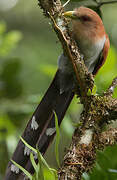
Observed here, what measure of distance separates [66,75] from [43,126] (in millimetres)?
338

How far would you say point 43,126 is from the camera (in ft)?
6.22

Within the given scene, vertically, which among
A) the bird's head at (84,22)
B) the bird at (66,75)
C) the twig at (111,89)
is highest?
the bird's head at (84,22)

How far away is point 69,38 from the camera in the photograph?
1.43 meters

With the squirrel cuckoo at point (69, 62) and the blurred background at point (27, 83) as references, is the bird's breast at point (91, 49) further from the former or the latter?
the blurred background at point (27, 83)

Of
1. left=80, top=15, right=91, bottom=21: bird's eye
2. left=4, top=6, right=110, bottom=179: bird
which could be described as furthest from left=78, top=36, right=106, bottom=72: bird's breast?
left=80, top=15, right=91, bottom=21: bird's eye

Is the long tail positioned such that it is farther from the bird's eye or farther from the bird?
the bird's eye

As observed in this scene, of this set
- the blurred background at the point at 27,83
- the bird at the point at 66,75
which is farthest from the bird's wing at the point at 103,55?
the blurred background at the point at 27,83

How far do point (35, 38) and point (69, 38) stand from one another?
13.2ft

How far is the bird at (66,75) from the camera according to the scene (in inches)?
66.7

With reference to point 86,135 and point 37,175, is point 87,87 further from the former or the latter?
point 37,175

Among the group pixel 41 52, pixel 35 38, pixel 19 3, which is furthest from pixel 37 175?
pixel 19 3

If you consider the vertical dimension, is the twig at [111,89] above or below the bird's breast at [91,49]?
below

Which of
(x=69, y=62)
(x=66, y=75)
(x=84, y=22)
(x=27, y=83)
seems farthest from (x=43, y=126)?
(x=27, y=83)

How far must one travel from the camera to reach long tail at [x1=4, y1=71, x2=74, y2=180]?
5.84ft
